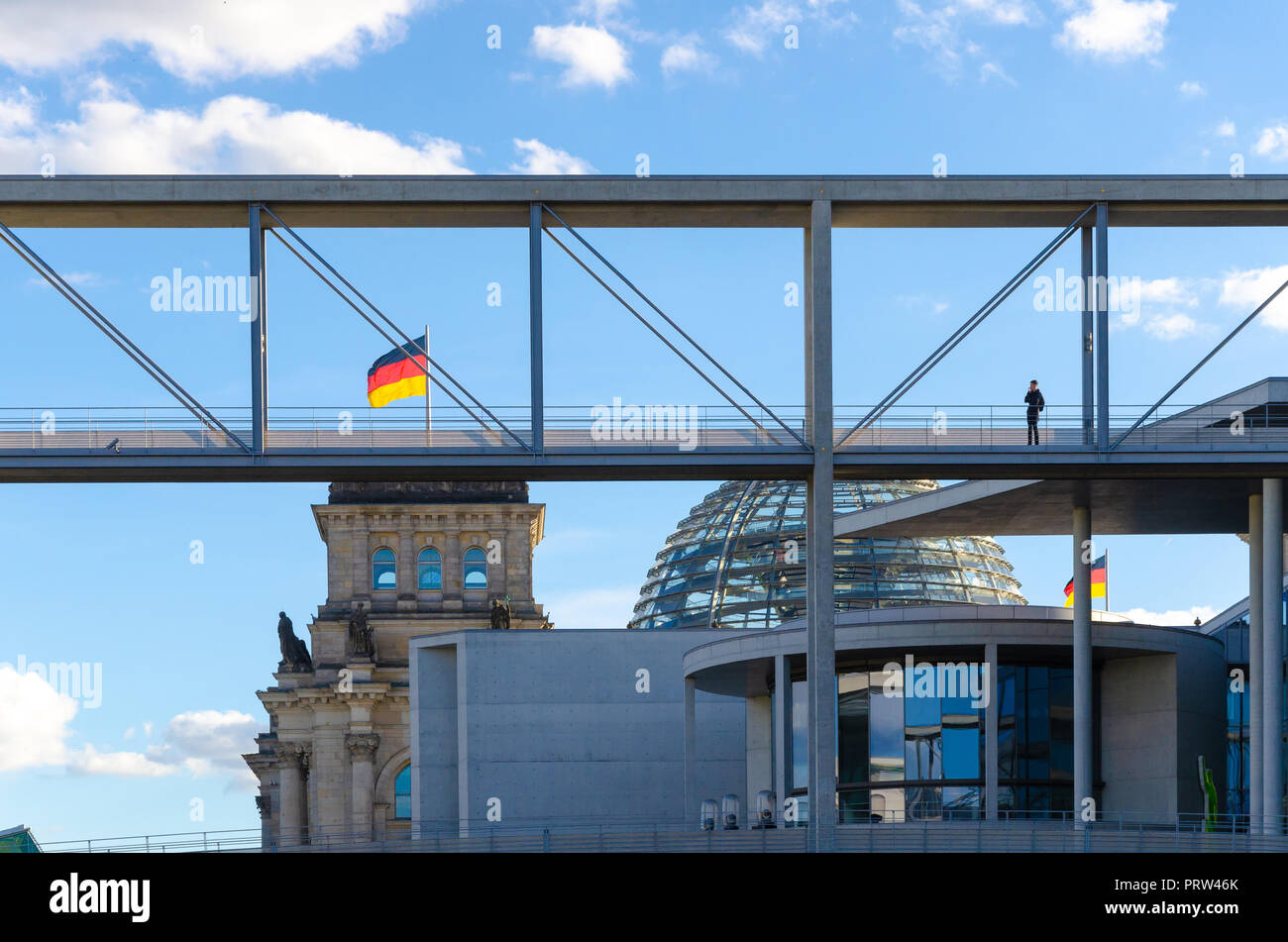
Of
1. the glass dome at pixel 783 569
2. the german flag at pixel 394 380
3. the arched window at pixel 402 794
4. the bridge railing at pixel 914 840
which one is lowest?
the arched window at pixel 402 794

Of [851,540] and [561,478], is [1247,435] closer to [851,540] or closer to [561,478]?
[561,478]

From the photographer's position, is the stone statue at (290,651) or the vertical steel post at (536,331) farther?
the stone statue at (290,651)

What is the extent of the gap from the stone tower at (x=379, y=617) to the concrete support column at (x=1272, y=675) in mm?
53711

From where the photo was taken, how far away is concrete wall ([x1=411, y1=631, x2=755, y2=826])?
64.3m

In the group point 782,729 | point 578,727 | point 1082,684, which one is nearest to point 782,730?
point 782,729

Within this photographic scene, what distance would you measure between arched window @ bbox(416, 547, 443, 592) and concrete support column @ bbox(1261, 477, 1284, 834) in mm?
59562

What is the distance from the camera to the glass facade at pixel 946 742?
2037 inches

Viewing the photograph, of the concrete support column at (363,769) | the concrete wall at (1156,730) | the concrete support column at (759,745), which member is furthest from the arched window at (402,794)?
the concrete wall at (1156,730)

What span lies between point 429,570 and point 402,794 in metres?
12.6

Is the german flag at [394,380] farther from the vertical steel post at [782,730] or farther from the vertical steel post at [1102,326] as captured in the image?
the vertical steel post at [1102,326]

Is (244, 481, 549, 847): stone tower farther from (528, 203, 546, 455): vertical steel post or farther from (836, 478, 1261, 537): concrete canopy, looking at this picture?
(528, 203, 546, 455): vertical steel post

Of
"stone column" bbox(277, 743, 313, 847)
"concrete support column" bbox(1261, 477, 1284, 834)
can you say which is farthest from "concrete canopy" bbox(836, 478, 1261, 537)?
"stone column" bbox(277, 743, 313, 847)

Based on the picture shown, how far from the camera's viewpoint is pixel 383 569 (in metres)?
99.5
